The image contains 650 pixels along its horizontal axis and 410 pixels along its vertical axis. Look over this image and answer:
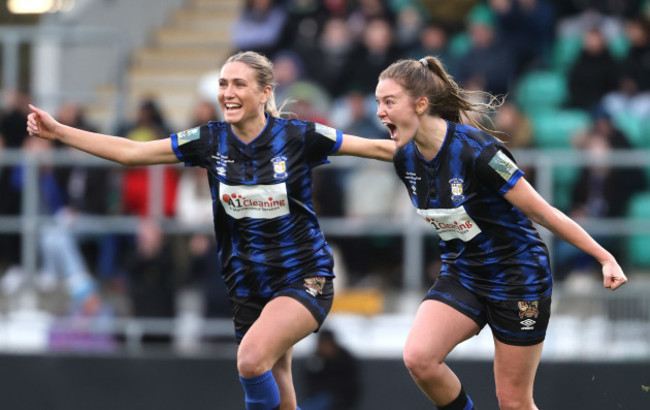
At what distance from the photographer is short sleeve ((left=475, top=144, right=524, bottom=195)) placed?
5.52 metres

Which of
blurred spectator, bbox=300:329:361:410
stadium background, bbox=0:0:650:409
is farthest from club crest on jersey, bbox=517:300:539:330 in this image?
blurred spectator, bbox=300:329:361:410

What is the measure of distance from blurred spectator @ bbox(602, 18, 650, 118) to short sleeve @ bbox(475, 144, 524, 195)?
5532mm

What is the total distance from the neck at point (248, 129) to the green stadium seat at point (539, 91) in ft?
19.3

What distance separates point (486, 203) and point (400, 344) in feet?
13.3

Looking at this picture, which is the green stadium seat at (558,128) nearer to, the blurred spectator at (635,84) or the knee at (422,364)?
the blurred spectator at (635,84)

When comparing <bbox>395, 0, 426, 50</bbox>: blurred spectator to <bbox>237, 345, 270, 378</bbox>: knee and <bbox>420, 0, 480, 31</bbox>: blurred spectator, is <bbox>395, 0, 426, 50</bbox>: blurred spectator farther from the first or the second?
<bbox>237, 345, 270, 378</bbox>: knee

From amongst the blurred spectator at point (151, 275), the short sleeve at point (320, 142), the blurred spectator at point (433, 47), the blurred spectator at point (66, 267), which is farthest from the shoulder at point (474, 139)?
the blurred spectator at point (433, 47)

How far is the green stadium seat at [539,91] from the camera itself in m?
11.6

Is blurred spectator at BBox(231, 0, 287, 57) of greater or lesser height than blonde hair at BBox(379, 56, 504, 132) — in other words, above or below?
above

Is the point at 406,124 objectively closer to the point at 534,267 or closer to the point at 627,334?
the point at 534,267

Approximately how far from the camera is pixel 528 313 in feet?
18.6

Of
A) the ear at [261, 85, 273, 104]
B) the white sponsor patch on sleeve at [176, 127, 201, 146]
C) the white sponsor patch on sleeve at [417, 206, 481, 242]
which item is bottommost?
the white sponsor patch on sleeve at [417, 206, 481, 242]

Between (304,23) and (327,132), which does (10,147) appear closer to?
(304,23)

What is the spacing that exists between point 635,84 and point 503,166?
616cm
